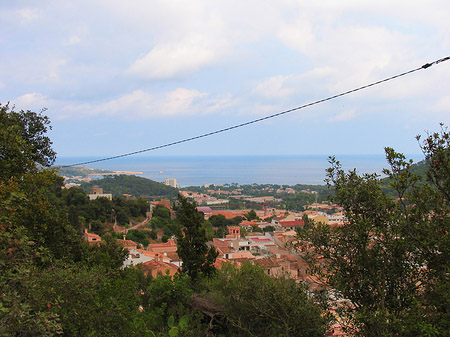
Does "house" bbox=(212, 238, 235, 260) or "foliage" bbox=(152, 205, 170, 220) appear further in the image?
"foliage" bbox=(152, 205, 170, 220)

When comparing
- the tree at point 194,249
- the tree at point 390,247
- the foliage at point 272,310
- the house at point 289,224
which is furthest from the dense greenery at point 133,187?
the tree at point 390,247

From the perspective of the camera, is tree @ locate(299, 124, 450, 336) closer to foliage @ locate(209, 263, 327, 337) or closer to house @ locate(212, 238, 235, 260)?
foliage @ locate(209, 263, 327, 337)

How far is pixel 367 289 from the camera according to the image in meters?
4.02

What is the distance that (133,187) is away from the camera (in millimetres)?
73312

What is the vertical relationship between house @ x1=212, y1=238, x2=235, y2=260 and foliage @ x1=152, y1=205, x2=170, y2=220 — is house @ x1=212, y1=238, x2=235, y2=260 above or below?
below

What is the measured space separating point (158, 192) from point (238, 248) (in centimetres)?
4565

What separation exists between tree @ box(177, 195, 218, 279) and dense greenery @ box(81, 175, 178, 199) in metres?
57.1

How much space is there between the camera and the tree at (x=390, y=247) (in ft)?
12.2

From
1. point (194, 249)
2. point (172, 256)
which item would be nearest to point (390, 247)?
point (194, 249)

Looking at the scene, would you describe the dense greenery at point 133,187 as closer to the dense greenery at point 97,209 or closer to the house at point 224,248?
the dense greenery at point 97,209

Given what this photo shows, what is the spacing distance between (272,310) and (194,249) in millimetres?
5729

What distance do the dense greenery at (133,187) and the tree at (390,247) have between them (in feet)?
211

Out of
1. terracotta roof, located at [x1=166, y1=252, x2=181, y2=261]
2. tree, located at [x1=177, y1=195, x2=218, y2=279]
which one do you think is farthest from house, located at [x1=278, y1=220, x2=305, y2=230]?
tree, located at [x1=177, y1=195, x2=218, y2=279]

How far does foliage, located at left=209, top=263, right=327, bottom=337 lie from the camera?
15.8 feet
